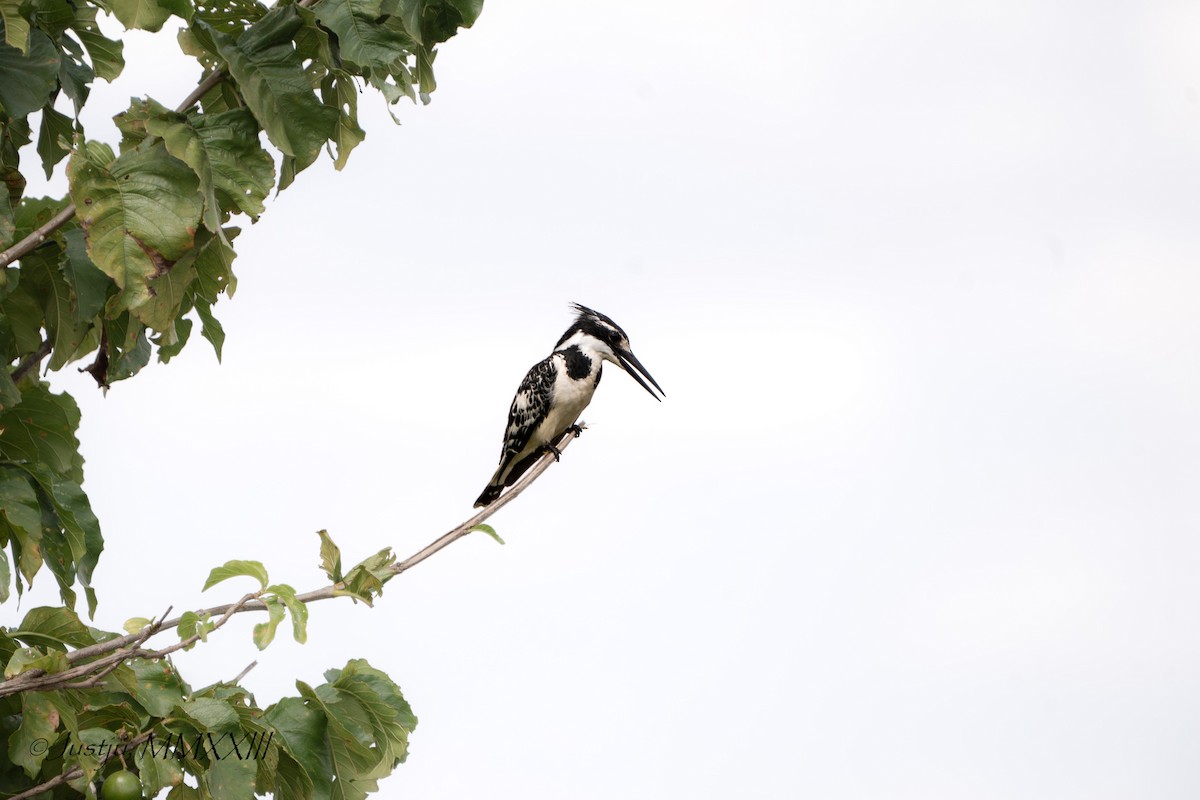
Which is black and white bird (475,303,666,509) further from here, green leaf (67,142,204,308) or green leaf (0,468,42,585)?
green leaf (67,142,204,308)

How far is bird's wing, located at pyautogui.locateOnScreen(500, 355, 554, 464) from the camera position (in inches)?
378

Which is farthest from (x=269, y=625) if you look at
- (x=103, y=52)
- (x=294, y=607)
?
(x=103, y=52)

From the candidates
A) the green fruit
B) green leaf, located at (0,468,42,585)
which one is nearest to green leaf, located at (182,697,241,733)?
the green fruit

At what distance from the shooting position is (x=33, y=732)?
11.5 feet

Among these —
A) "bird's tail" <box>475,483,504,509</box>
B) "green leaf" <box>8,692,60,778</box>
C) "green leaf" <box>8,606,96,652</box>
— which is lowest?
"green leaf" <box>8,692,60,778</box>

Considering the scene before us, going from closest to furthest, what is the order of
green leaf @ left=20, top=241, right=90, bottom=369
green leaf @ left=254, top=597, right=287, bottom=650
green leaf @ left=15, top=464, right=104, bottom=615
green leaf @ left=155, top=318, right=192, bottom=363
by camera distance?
green leaf @ left=254, top=597, right=287, bottom=650, green leaf @ left=20, top=241, right=90, bottom=369, green leaf @ left=15, top=464, right=104, bottom=615, green leaf @ left=155, top=318, right=192, bottom=363

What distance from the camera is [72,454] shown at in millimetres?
4266

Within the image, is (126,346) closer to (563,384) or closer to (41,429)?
(41,429)

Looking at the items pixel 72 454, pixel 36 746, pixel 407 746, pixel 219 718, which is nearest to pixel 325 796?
pixel 407 746

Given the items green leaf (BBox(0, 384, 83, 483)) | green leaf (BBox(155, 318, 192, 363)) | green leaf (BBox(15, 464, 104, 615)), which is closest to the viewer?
green leaf (BBox(15, 464, 104, 615))

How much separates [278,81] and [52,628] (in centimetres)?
165

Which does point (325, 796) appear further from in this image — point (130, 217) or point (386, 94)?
point (386, 94)

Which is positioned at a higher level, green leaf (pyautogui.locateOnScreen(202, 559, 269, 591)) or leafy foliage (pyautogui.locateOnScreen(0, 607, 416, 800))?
green leaf (pyautogui.locateOnScreen(202, 559, 269, 591))

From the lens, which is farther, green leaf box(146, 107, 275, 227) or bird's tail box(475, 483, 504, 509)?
bird's tail box(475, 483, 504, 509)
